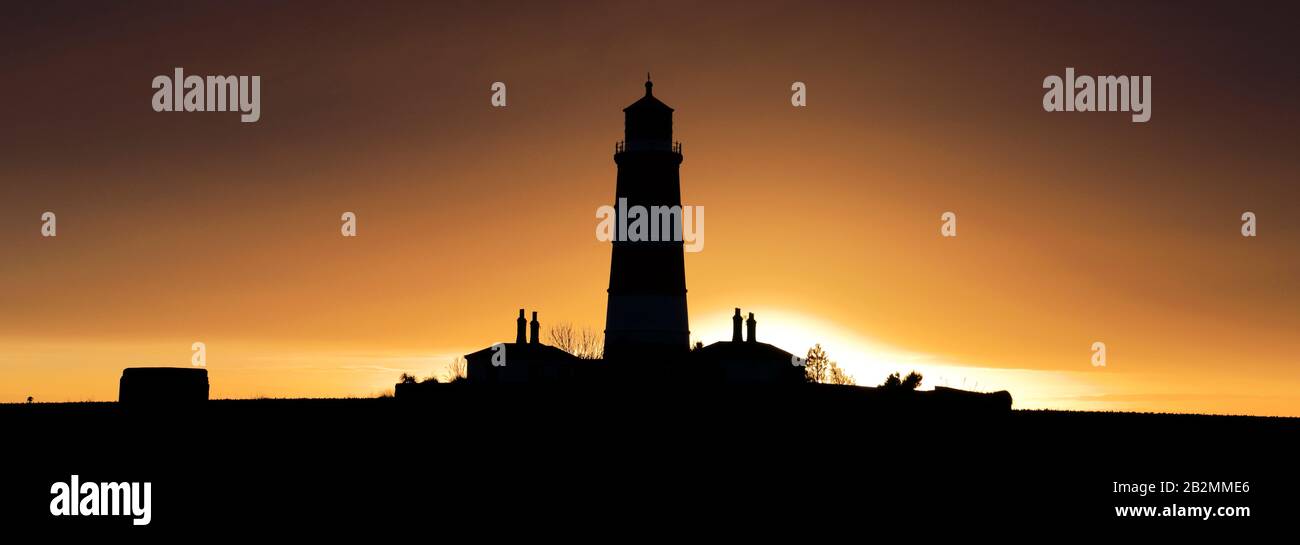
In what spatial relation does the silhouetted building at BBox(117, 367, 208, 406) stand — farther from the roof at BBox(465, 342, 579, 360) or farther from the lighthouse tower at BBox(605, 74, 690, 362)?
the roof at BBox(465, 342, 579, 360)

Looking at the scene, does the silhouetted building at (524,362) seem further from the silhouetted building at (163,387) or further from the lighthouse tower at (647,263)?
the silhouetted building at (163,387)

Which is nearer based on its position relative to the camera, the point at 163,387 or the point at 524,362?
the point at 163,387

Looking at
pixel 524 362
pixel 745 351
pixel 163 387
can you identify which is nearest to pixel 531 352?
pixel 524 362

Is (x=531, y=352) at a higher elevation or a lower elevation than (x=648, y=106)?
lower

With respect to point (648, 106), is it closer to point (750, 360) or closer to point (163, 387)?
point (750, 360)

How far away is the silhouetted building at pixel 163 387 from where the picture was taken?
90.4 ft

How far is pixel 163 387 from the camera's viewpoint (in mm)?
27516
